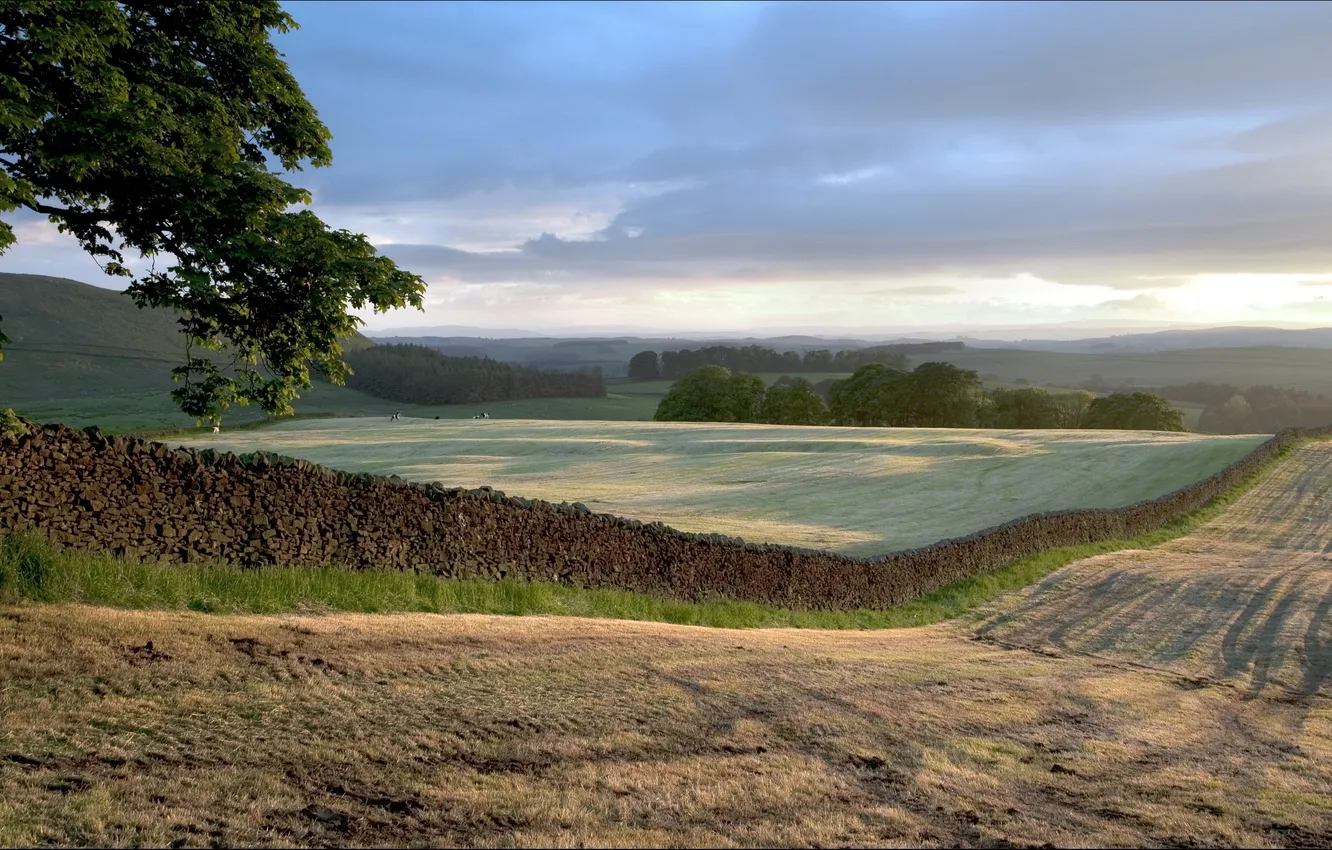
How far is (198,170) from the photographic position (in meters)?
10.9

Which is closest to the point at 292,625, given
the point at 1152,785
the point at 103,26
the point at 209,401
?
the point at 209,401

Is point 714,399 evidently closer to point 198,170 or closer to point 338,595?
point 338,595

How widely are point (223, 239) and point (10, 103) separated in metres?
2.84

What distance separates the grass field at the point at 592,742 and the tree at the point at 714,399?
84159 millimetres

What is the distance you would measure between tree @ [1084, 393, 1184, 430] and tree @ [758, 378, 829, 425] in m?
32.4

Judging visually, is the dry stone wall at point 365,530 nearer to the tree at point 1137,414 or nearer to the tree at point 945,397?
the tree at point 945,397

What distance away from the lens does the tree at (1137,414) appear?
97062mm

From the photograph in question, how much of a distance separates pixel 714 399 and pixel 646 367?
86.2 metres

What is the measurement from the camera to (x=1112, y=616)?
893 inches

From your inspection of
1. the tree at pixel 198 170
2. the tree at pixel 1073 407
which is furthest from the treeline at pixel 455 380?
the tree at pixel 198 170

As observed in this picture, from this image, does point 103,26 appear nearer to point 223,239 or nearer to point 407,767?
point 223,239

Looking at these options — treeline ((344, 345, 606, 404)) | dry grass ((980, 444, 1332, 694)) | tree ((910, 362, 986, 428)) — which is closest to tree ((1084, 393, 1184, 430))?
tree ((910, 362, 986, 428))

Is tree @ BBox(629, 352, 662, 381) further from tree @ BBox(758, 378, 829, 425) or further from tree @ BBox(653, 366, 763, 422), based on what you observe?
tree @ BBox(758, 378, 829, 425)

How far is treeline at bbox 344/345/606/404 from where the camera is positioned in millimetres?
123562
